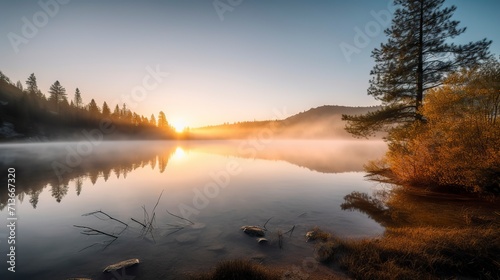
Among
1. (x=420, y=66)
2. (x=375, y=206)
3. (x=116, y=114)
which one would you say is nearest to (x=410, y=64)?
(x=420, y=66)

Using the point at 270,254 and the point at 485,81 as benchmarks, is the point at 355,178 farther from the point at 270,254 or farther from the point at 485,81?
the point at 270,254

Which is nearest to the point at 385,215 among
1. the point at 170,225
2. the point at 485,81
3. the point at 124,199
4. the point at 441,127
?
the point at 441,127

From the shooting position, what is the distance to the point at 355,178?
22125mm

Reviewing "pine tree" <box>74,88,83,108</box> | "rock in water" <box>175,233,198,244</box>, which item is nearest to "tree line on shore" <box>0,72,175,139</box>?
"pine tree" <box>74,88,83,108</box>

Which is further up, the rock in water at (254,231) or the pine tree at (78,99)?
the pine tree at (78,99)

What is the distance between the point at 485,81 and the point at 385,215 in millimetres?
9636

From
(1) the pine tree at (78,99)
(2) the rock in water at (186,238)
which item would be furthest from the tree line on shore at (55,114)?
(2) the rock in water at (186,238)

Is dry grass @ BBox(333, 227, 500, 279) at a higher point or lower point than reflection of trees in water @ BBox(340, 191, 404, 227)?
higher

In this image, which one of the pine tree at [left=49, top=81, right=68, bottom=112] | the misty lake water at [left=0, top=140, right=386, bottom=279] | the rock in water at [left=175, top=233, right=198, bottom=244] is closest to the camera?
the misty lake water at [left=0, top=140, right=386, bottom=279]

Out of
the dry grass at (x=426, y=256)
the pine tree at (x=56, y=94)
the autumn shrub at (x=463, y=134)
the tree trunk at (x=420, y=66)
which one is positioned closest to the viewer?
the dry grass at (x=426, y=256)

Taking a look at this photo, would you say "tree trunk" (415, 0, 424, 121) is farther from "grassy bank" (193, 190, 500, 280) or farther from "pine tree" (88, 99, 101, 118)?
"pine tree" (88, 99, 101, 118)

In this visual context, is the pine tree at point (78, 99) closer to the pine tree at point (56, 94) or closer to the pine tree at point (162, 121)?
the pine tree at point (56, 94)

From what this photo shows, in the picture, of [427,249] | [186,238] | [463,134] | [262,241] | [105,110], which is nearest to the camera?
[427,249]

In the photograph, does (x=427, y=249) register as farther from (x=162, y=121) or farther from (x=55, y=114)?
(x=162, y=121)
